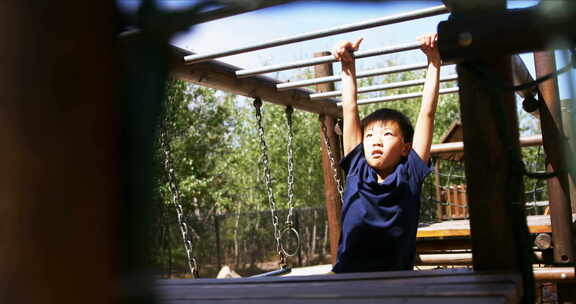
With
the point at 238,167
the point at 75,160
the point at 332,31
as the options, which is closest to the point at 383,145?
the point at 332,31

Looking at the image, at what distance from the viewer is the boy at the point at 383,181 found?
2326 mm

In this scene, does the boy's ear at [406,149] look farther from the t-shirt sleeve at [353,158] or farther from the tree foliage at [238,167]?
the tree foliage at [238,167]

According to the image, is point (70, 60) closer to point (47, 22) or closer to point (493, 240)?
point (47, 22)

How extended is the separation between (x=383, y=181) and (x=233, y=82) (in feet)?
4.61

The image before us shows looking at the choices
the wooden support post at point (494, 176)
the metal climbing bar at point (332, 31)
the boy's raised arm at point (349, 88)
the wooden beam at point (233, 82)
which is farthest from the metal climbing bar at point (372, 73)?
the wooden support post at point (494, 176)

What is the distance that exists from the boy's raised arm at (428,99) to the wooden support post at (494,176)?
29.0 inches

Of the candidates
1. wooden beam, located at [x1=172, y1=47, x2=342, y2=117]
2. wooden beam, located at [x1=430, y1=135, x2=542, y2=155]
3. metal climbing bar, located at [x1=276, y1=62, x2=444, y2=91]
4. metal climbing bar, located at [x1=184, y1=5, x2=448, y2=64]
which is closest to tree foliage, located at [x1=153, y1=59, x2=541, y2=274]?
wooden beam, located at [x1=430, y1=135, x2=542, y2=155]

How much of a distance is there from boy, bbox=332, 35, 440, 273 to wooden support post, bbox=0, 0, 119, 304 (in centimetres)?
185

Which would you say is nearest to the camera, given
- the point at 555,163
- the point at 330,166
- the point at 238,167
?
the point at 555,163

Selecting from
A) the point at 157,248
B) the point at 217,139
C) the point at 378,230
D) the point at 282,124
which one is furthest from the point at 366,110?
the point at 157,248

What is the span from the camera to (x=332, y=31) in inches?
109

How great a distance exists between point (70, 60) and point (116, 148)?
0.09 m

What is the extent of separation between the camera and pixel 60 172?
21.4 inches

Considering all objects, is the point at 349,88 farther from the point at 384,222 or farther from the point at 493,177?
the point at 493,177
